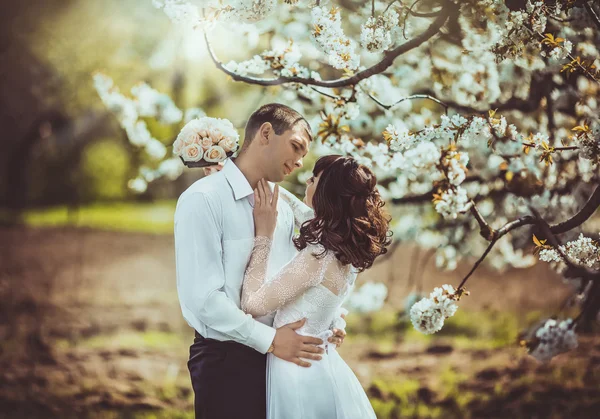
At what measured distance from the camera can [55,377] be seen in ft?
22.9

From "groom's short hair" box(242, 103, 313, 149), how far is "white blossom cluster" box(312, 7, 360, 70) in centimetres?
30

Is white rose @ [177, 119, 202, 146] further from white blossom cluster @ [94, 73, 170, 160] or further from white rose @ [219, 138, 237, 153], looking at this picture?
white blossom cluster @ [94, 73, 170, 160]

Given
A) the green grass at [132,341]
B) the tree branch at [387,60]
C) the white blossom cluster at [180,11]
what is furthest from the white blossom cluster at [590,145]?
the green grass at [132,341]

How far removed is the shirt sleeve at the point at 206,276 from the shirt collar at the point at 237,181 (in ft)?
0.36

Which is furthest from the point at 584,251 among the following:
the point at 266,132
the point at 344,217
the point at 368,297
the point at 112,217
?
the point at 112,217

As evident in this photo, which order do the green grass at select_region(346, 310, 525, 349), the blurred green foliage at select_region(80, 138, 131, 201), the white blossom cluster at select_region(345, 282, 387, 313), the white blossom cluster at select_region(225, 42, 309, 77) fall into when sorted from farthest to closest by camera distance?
1. the blurred green foliage at select_region(80, 138, 131, 201)
2. the green grass at select_region(346, 310, 525, 349)
3. the white blossom cluster at select_region(345, 282, 387, 313)
4. the white blossom cluster at select_region(225, 42, 309, 77)

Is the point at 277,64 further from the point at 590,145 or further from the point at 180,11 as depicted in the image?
the point at 590,145

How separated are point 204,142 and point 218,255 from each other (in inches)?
17.3

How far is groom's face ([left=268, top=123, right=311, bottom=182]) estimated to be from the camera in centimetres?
237

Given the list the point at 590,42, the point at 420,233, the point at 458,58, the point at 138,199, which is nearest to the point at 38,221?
the point at 138,199

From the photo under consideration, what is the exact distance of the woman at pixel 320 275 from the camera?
228 cm

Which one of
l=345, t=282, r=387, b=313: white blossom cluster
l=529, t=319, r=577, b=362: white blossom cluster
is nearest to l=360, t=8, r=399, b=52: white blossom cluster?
l=529, t=319, r=577, b=362: white blossom cluster

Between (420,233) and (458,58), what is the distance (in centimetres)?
142

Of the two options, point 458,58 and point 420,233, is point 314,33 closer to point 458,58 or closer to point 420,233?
point 458,58
